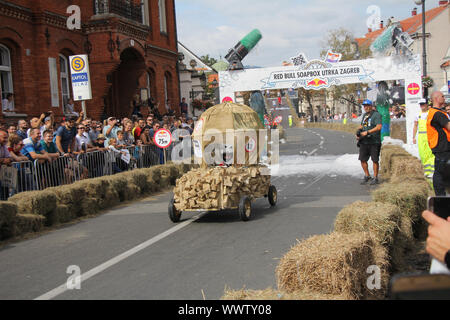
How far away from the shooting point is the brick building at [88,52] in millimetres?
18344

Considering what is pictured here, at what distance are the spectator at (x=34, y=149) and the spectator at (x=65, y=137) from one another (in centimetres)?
98

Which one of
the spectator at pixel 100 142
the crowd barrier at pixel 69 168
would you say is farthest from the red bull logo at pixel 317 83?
the spectator at pixel 100 142

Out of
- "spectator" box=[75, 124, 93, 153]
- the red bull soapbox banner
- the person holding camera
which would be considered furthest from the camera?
the red bull soapbox banner

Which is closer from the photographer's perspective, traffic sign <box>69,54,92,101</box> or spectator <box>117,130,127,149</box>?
traffic sign <box>69,54,92,101</box>

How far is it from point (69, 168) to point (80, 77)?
333cm

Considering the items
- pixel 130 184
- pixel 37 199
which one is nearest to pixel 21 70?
pixel 130 184

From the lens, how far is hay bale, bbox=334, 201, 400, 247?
5590mm

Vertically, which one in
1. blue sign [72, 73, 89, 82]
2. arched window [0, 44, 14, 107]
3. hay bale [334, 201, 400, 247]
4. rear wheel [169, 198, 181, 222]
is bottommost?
rear wheel [169, 198, 181, 222]

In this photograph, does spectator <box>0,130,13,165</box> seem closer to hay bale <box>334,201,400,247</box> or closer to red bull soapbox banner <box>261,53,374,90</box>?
hay bale <box>334,201,400,247</box>

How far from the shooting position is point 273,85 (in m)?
19.5

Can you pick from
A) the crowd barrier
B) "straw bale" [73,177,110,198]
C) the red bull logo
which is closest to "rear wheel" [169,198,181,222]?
"straw bale" [73,177,110,198]

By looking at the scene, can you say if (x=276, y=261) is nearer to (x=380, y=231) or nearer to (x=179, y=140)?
(x=380, y=231)

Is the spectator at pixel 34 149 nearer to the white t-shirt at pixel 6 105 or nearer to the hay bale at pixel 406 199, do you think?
the white t-shirt at pixel 6 105

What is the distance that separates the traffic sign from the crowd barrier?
6.17ft
